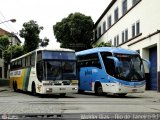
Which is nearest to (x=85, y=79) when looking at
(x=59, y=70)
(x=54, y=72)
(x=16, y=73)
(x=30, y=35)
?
(x=59, y=70)

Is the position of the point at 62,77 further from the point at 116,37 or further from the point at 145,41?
the point at 116,37

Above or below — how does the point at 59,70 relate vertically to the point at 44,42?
below

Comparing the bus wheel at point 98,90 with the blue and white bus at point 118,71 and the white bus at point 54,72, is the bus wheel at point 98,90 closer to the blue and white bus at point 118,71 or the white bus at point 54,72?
the blue and white bus at point 118,71

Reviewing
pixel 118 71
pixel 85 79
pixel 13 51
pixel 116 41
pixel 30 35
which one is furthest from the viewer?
pixel 13 51

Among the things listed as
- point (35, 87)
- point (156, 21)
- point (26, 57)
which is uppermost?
point (156, 21)

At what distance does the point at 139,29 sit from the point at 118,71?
49.7 feet

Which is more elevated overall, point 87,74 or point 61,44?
point 61,44

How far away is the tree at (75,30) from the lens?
229 feet

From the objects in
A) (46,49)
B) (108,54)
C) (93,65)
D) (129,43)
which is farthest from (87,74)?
(129,43)

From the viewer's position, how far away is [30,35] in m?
60.5

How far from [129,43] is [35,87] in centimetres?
1900

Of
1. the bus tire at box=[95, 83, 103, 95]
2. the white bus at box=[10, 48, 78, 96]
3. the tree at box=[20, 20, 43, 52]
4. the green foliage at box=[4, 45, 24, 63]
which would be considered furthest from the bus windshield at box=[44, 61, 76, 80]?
the green foliage at box=[4, 45, 24, 63]

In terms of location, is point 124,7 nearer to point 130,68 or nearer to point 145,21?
point 145,21

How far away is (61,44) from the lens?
71.1 metres
